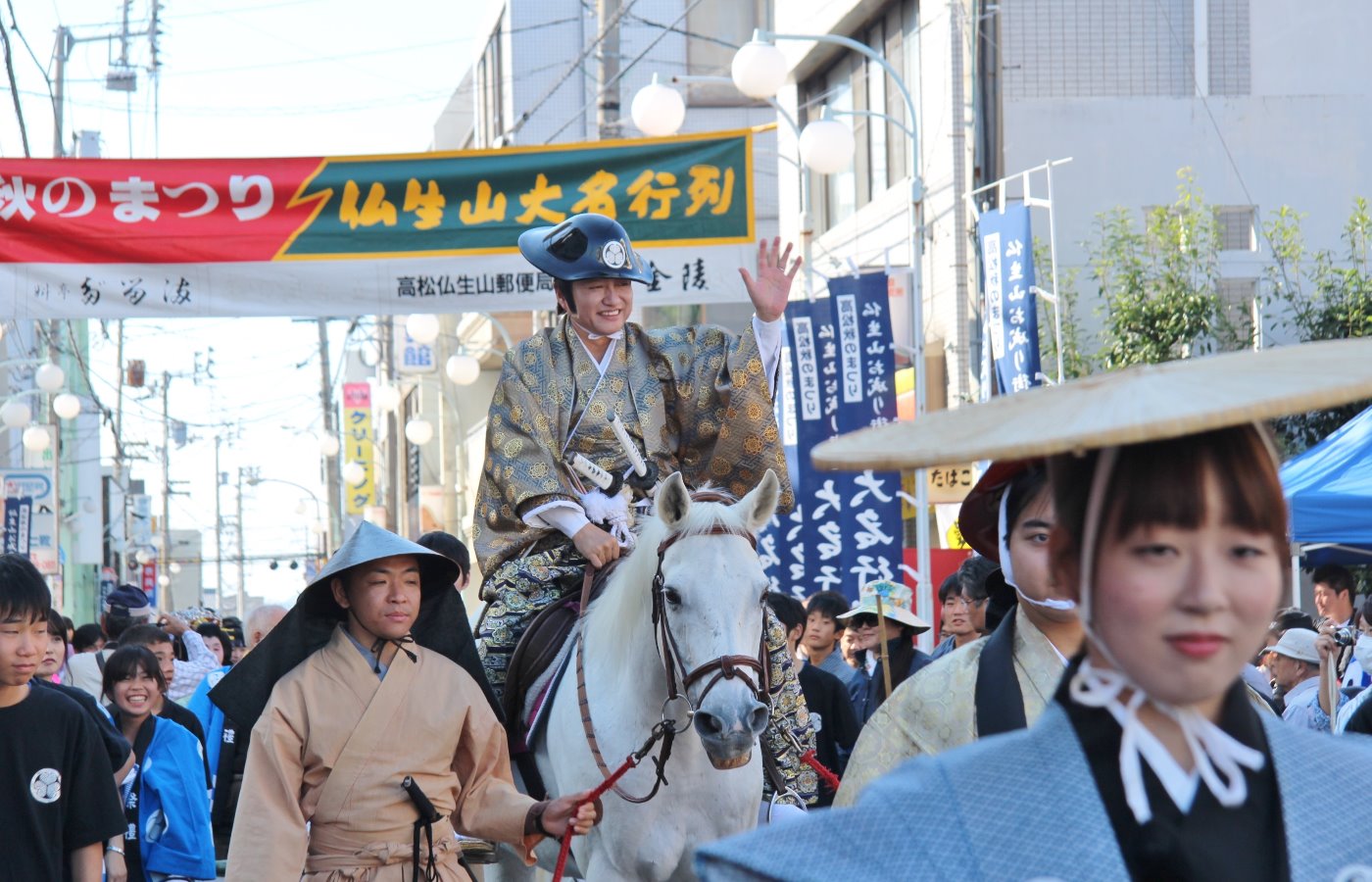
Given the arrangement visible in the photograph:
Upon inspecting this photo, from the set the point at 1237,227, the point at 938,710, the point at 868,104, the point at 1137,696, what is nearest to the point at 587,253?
the point at 938,710

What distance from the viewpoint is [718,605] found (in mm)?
5320

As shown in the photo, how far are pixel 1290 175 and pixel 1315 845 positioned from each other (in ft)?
59.0

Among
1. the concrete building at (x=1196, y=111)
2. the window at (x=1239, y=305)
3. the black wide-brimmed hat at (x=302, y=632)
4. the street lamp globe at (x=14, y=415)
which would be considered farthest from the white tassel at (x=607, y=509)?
the street lamp globe at (x=14, y=415)

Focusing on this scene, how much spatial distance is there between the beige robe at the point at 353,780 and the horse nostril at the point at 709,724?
1.91 ft

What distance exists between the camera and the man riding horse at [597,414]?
256 inches

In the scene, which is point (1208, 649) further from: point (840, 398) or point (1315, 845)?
point (840, 398)

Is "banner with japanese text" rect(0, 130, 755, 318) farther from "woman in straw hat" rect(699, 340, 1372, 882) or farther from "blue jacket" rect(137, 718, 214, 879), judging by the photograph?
"woman in straw hat" rect(699, 340, 1372, 882)

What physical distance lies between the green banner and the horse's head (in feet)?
14.5

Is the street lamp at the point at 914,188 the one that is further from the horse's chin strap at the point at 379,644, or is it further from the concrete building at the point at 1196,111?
the horse's chin strap at the point at 379,644

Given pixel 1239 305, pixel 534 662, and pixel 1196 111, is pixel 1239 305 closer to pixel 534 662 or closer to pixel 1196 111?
pixel 1196 111

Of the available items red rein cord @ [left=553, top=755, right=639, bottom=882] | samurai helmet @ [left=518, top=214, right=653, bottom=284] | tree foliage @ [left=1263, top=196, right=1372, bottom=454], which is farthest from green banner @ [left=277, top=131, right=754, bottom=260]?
tree foliage @ [left=1263, top=196, right=1372, bottom=454]

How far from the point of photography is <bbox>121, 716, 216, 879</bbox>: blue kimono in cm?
743

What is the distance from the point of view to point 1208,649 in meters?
1.85

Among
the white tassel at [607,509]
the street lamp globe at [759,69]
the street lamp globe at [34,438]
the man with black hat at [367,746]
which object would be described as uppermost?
the street lamp globe at [759,69]
